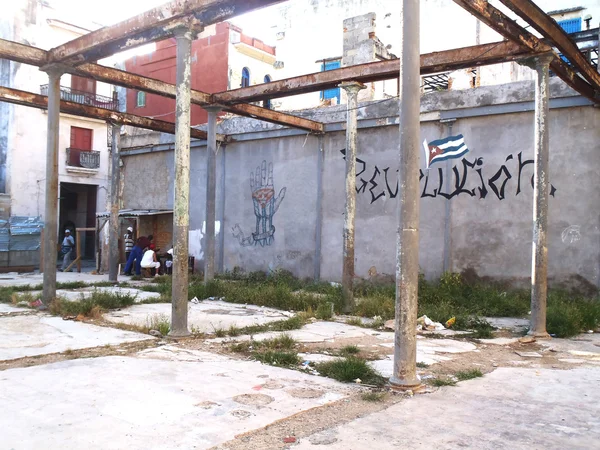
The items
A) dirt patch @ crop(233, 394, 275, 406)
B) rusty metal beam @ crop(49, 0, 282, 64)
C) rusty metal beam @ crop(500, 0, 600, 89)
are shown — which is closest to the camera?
dirt patch @ crop(233, 394, 275, 406)

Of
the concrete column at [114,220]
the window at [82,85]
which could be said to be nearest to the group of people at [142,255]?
the concrete column at [114,220]

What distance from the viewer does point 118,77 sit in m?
10.0

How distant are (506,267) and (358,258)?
3.61m

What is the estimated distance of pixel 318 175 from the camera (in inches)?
564

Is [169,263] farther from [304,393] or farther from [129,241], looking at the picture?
[304,393]

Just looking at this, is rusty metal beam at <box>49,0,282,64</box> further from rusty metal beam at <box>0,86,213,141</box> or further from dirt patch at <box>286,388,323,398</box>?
dirt patch at <box>286,388,323,398</box>

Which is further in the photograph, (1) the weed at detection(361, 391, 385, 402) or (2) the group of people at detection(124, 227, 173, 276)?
(2) the group of people at detection(124, 227, 173, 276)

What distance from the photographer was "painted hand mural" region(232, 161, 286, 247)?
603 inches

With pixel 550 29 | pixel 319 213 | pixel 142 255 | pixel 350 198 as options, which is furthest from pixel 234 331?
pixel 142 255

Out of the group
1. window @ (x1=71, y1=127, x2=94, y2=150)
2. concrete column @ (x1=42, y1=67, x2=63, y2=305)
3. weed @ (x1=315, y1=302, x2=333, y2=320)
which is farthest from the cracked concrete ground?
window @ (x1=71, y1=127, x2=94, y2=150)

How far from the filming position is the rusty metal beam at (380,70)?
8.28m

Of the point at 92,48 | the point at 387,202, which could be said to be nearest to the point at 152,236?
the point at 387,202

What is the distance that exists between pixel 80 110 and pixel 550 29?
31.4 ft

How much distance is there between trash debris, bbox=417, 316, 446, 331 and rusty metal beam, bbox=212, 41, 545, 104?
412 centimetres
